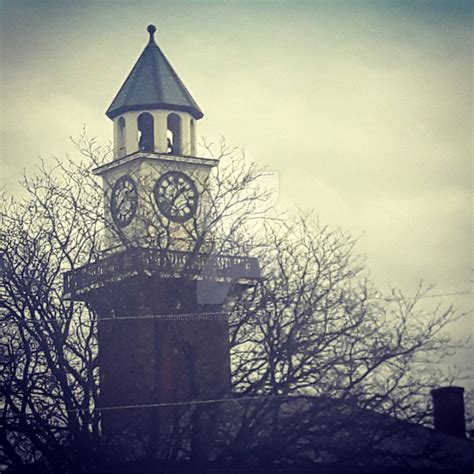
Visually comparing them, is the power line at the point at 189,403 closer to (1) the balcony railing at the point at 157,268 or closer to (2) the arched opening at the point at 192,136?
(1) the balcony railing at the point at 157,268

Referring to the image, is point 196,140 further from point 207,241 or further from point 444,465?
point 444,465

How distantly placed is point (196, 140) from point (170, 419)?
6.47 m

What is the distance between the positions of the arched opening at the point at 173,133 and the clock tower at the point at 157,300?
126 inches

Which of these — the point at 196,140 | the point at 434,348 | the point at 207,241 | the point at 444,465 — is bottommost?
the point at 444,465

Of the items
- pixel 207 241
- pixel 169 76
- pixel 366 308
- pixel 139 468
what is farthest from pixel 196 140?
pixel 139 468

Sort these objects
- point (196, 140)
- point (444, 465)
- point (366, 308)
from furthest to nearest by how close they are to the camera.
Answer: point (196, 140), point (366, 308), point (444, 465)

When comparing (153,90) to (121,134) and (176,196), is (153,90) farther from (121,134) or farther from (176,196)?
(176,196)

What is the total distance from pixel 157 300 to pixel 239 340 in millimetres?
1334

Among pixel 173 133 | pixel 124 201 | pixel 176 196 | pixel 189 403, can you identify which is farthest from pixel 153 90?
pixel 189 403

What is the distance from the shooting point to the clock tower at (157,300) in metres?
20.6

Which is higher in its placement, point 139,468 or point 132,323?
point 132,323

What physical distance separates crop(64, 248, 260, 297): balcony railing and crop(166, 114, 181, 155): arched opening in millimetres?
4570

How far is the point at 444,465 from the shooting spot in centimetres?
1927

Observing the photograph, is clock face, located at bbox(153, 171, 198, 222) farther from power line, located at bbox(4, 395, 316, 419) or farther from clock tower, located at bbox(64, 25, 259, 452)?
power line, located at bbox(4, 395, 316, 419)
